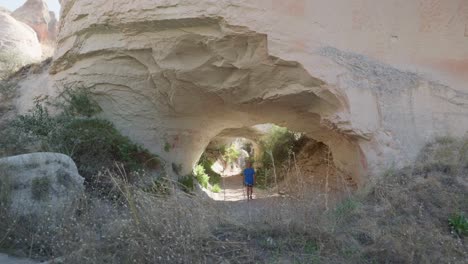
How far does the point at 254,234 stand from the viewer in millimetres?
3209

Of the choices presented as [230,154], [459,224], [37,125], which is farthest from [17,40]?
[459,224]

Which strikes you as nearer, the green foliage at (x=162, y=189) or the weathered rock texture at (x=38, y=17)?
the green foliage at (x=162, y=189)

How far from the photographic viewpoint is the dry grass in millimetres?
2736

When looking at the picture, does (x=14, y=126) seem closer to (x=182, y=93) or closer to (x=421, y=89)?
(x=182, y=93)

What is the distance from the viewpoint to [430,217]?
3.69 m

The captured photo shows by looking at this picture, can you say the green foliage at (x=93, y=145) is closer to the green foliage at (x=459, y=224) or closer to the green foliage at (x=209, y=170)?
the green foliage at (x=459, y=224)

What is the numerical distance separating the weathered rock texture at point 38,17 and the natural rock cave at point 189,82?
1370 cm

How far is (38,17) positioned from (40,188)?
17.9 meters

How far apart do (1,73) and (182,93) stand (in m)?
4.85

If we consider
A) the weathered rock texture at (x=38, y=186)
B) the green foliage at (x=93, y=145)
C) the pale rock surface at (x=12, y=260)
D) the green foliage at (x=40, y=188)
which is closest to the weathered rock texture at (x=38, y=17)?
the green foliage at (x=93, y=145)

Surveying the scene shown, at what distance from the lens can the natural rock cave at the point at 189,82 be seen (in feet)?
17.3

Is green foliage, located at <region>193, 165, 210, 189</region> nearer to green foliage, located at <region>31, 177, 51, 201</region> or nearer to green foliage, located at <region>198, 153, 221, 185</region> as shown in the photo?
green foliage, located at <region>198, 153, 221, 185</region>

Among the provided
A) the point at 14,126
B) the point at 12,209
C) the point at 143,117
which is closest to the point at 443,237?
the point at 12,209

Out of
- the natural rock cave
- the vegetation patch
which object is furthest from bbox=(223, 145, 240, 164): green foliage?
the vegetation patch
